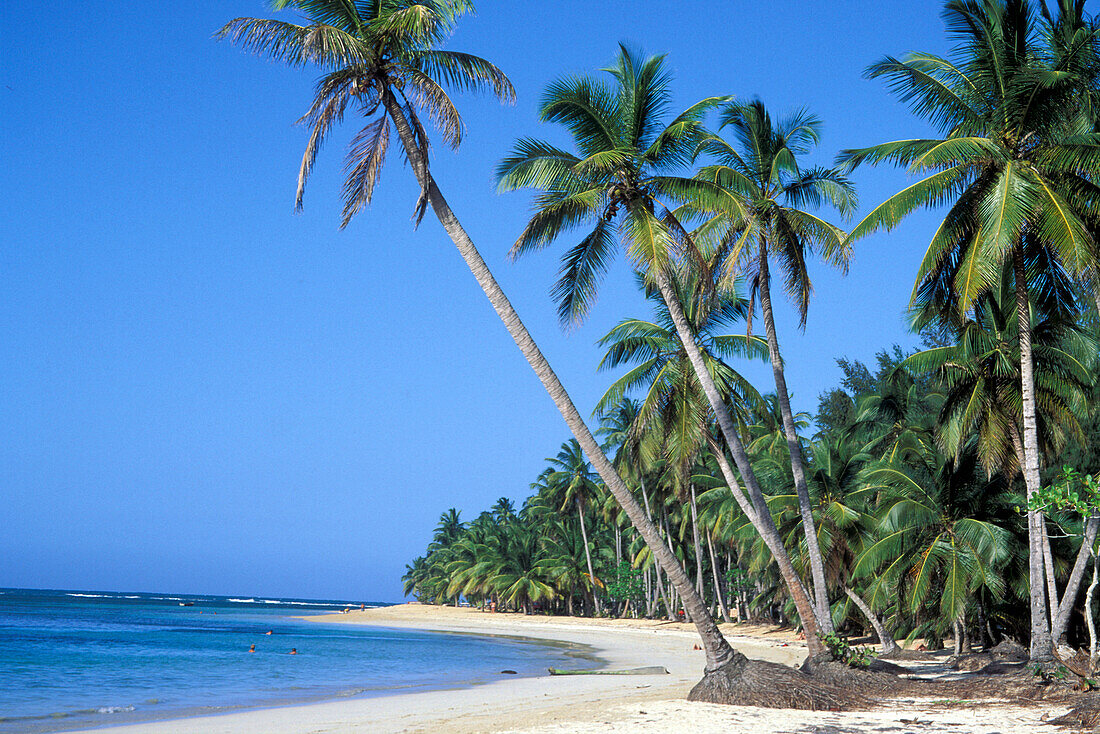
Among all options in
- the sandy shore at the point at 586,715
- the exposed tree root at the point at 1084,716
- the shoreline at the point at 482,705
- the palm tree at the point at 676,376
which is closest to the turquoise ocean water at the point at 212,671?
the shoreline at the point at 482,705

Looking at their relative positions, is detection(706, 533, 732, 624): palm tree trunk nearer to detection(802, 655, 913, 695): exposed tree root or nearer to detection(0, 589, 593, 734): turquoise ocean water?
detection(0, 589, 593, 734): turquoise ocean water

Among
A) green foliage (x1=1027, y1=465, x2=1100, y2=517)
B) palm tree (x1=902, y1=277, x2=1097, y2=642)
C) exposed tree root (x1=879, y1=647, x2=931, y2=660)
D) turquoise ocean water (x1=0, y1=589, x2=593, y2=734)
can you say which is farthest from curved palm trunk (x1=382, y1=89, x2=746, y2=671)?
turquoise ocean water (x1=0, y1=589, x2=593, y2=734)

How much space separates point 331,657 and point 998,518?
24679 mm

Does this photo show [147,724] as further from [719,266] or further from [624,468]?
[624,468]

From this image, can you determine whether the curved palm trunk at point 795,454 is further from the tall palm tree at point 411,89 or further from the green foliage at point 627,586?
the green foliage at point 627,586

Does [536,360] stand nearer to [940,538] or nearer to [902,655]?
[940,538]

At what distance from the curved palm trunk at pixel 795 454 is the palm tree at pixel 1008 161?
2342 millimetres

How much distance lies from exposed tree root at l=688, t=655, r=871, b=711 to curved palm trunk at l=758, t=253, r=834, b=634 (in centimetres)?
229

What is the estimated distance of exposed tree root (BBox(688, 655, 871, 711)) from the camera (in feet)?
37.1

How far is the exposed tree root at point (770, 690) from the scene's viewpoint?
1131 cm

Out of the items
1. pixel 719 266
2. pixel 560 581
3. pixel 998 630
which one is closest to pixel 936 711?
pixel 719 266

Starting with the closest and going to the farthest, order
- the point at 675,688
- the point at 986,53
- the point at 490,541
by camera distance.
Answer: the point at 986,53
the point at 675,688
the point at 490,541

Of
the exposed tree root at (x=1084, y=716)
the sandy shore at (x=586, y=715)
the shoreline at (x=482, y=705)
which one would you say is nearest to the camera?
the exposed tree root at (x=1084, y=716)

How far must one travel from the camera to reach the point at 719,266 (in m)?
15.6
